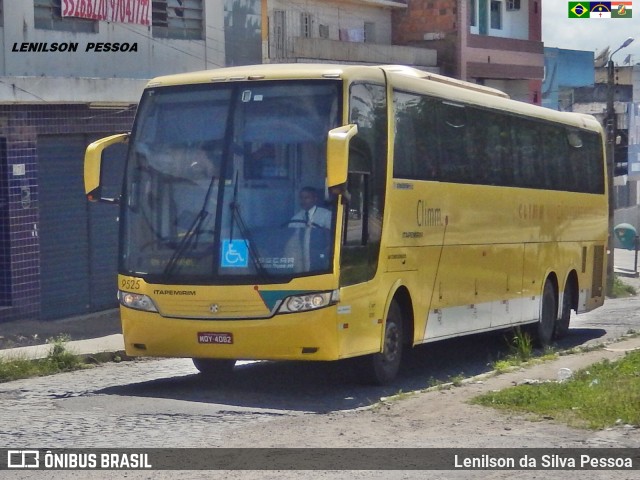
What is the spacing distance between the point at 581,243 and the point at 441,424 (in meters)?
11.6

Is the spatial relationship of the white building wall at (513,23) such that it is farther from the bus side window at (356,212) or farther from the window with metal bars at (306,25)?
the bus side window at (356,212)

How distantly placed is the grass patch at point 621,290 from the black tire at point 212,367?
24462 millimetres

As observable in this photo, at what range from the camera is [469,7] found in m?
38.3

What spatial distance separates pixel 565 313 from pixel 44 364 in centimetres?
948

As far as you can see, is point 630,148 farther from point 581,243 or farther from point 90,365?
point 90,365

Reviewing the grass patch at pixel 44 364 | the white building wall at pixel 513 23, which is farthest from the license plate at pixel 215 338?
the white building wall at pixel 513 23

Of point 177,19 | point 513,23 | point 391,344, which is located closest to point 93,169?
point 391,344

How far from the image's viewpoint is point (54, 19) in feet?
62.2

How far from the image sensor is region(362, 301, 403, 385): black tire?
1286 centimetres

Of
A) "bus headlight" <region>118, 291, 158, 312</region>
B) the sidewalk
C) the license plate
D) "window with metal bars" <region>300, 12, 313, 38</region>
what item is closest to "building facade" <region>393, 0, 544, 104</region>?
"window with metal bars" <region>300, 12, 313, 38</region>

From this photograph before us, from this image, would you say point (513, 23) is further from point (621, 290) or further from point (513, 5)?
point (621, 290)

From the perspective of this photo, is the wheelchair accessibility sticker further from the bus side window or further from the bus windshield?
the bus side window

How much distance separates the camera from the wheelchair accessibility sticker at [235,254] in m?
11.9

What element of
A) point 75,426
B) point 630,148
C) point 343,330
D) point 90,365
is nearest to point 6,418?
point 75,426
